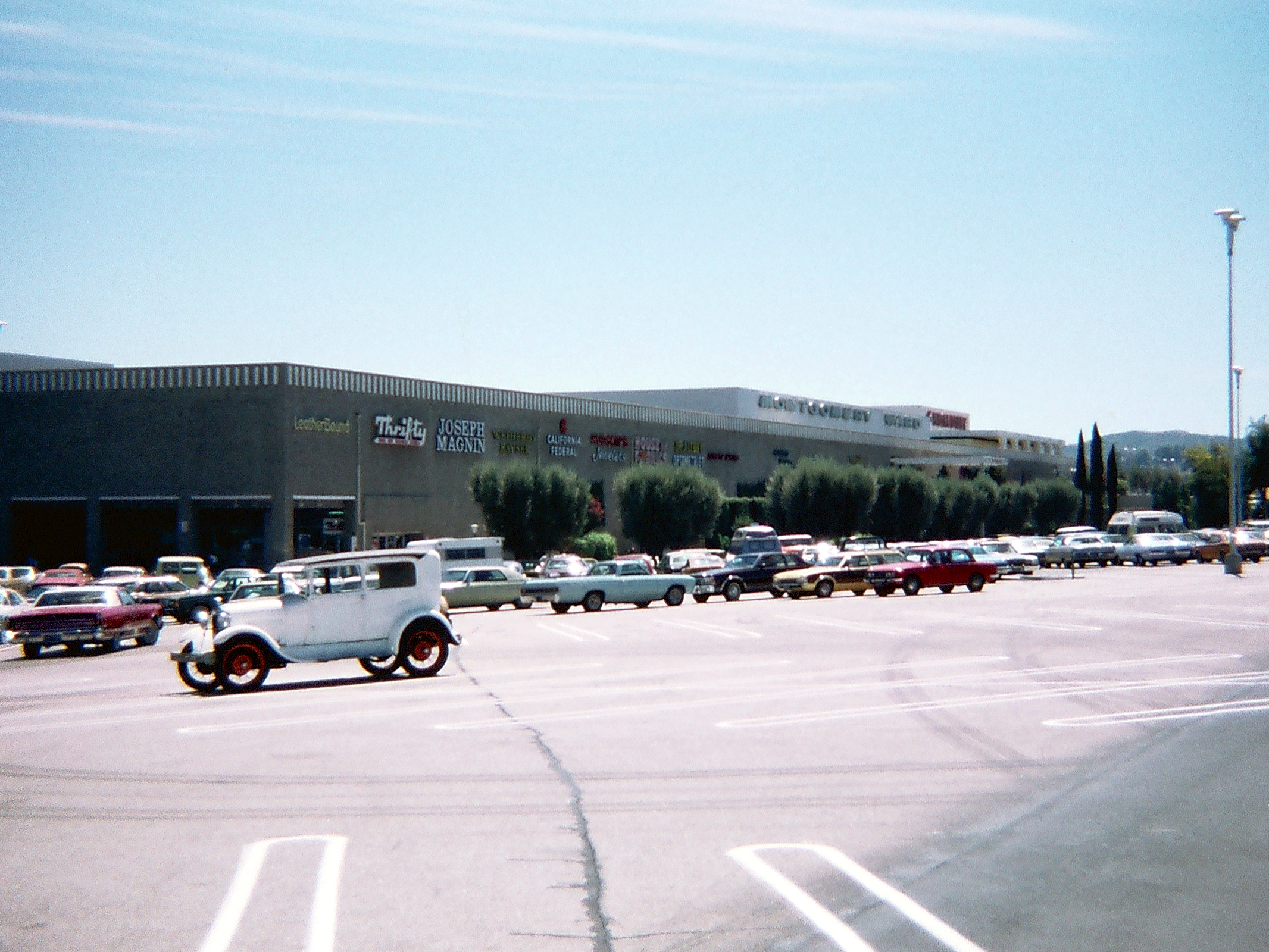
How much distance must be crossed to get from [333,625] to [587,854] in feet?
38.2

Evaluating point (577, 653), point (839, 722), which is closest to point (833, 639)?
point (577, 653)

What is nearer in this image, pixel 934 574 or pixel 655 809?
pixel 655 809

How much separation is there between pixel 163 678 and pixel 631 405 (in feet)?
192

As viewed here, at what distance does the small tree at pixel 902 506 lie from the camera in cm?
8794

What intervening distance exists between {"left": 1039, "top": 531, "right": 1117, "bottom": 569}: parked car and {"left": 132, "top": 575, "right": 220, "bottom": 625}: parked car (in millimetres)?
42515

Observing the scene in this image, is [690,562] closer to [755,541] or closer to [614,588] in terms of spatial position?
[614,588]

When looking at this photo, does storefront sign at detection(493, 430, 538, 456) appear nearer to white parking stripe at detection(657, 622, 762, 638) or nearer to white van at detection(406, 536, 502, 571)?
white van at detection(406, 536, 502, 571)

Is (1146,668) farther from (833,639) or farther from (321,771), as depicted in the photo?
(321,771)

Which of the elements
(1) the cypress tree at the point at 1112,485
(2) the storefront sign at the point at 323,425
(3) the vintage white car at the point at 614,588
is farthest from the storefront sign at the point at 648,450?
(1) the cypress tree at the point at 1112,485

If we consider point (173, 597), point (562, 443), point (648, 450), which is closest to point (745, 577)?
point (173, 597)

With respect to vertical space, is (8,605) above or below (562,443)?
below

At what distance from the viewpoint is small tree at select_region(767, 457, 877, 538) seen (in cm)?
8088

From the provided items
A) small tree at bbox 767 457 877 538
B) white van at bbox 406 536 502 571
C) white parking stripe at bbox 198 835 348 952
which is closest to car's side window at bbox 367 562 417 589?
white parking stripe at bbox 198 835 348 952

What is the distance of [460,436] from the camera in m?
66.5
